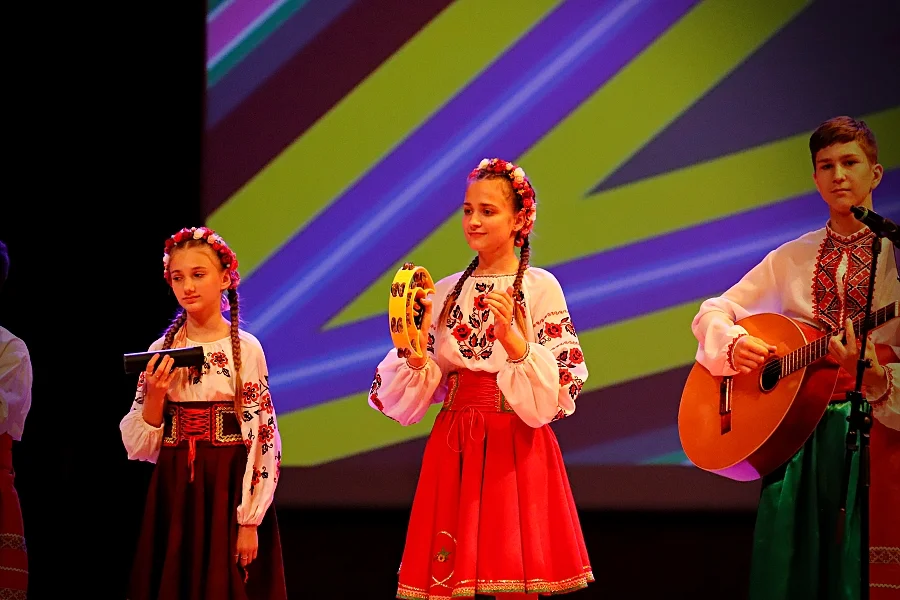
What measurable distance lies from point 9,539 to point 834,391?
2.83 m

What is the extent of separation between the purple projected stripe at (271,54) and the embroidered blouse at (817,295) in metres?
2.33

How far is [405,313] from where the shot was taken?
2916mm

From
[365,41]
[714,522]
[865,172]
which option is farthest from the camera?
[365,41]

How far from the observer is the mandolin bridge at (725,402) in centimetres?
309

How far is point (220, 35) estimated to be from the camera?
465cm

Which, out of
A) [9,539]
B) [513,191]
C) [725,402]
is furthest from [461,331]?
[9,539]

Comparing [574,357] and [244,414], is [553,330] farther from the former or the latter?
[244,414]

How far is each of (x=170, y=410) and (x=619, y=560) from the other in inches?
80.7

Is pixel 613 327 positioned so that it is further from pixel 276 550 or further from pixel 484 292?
pixel 276 550

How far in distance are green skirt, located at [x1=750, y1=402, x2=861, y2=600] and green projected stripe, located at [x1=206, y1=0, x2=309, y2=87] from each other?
3001 mm

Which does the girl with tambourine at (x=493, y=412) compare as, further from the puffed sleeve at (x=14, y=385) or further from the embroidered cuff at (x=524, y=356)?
the puffed sleeve at (x=14, y=385)

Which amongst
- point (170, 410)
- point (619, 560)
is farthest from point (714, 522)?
point (170, 410)

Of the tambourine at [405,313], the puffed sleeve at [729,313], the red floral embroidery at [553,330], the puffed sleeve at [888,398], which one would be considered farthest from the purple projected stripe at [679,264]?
the puffed sleeve at [888,398]

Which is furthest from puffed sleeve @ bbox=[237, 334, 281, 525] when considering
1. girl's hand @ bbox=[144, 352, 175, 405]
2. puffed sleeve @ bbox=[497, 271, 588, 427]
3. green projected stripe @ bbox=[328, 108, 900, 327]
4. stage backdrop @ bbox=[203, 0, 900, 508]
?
green projected stripe @ bbox=[328, 108, 900, 327]
